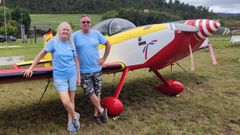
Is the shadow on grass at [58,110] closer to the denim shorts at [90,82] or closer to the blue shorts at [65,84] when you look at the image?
the denim shorts at [90,82]

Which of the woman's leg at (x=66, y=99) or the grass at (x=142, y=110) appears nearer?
the woman's leg at (x=66, y=99)

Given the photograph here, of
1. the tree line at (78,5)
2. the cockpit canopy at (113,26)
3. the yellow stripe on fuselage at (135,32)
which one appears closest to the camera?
the yellow stripe on fuselage at (135,32)

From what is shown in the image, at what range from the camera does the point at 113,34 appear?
6297 millimetres

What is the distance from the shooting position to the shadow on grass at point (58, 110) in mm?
5121

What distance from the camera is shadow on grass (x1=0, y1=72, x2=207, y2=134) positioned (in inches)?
202

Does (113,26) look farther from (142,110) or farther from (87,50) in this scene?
(142,110)

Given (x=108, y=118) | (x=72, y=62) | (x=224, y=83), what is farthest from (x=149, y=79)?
(x=72, y=62)

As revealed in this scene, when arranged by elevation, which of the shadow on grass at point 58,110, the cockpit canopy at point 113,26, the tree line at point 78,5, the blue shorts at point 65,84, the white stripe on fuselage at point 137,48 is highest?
the tree line at point 78,5

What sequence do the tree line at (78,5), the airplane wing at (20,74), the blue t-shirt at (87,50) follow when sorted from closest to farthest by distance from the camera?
the airplane wing at (20,74)
the blue t-shirt at (87,50)
the tree line at (78,5)

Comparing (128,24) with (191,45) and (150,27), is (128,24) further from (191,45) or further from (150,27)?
(191,45)

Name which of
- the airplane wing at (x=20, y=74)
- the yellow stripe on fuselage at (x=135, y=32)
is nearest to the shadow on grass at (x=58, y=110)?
the airplane wing at (x=20, y=74)

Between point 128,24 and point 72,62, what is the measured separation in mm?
2354

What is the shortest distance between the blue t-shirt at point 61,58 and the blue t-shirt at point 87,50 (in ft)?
1.27

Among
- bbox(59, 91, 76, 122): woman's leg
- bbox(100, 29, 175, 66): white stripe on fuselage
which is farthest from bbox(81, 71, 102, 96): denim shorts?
bbox(100, 29, 175, 66): white stripe on fuselage
